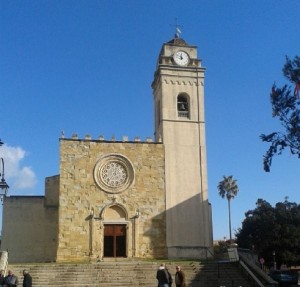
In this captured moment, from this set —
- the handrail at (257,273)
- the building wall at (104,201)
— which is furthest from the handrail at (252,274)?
the building wall at (104,201)

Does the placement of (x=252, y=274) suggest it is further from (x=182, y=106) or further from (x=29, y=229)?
(x=29, y=229)

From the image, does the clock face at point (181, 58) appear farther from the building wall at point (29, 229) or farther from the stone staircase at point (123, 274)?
the stone staircase at point (123, 274)

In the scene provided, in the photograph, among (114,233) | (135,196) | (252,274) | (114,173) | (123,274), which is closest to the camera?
(252,274)

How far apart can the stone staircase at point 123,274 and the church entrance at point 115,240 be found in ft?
18.1

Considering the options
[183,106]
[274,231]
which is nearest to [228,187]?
[274,231]

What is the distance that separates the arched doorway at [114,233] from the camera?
30.3 m

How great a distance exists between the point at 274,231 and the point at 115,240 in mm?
25105

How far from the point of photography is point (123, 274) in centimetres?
2369

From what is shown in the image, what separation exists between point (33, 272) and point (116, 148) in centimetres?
1089

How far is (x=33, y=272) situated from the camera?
23.3 meters

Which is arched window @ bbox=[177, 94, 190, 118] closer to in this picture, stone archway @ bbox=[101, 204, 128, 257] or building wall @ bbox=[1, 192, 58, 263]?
stone archway @ bbox=[101, 204, 128, 257]

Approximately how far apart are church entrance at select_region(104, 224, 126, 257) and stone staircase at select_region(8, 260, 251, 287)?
5.51 metres

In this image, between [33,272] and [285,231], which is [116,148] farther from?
[285,231]

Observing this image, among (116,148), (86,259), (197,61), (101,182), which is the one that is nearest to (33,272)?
(86,259)
